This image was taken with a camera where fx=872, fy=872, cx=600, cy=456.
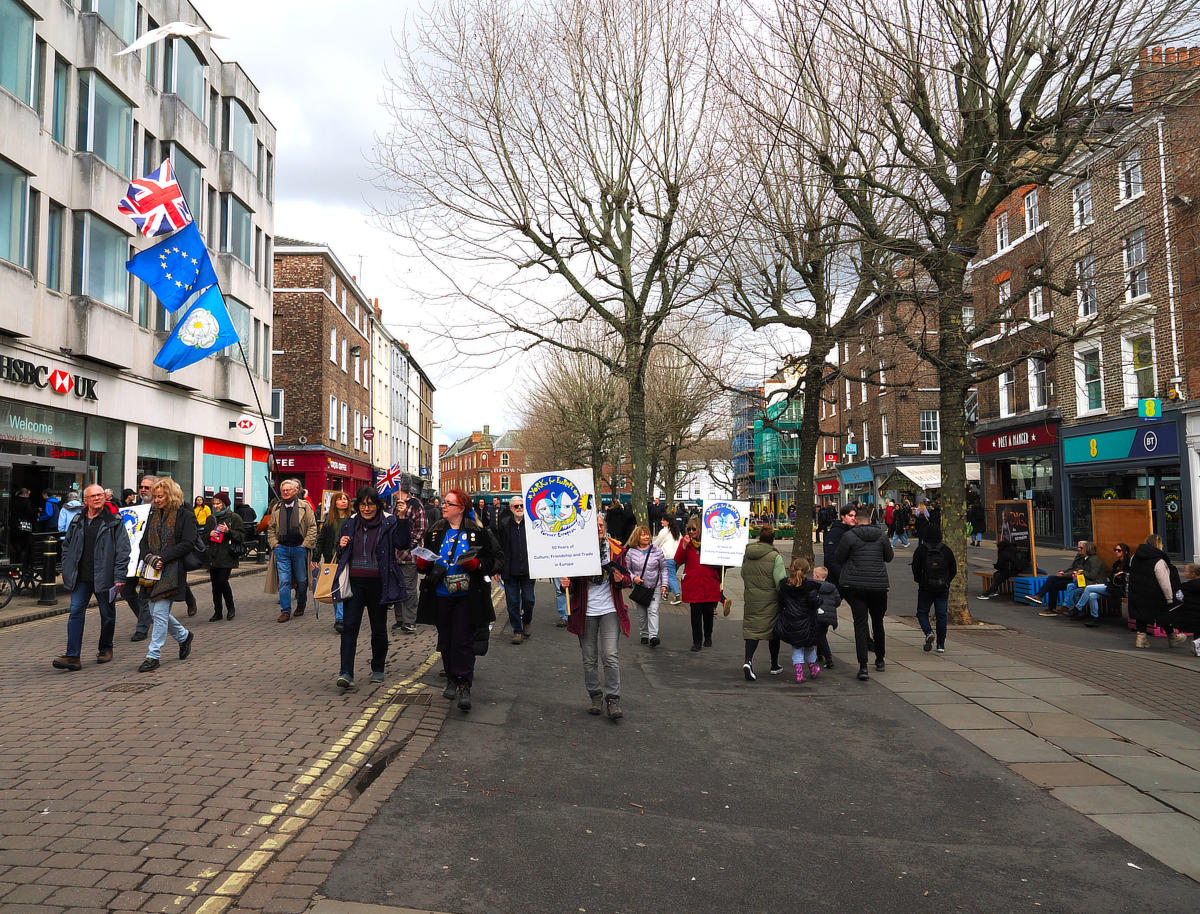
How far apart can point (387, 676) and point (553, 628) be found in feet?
14.9

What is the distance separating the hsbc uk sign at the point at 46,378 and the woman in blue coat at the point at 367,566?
42.7 ft

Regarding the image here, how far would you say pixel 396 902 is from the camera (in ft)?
11.9

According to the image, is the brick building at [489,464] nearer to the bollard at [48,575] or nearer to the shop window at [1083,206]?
the shop window at [1083,206]

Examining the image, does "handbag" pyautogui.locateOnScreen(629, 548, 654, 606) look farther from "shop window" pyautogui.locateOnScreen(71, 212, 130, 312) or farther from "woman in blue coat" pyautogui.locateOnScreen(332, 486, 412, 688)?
"shop window" pyautogui.locateOnScreen(71, 212, 130, 312)

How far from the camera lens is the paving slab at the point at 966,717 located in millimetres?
7258

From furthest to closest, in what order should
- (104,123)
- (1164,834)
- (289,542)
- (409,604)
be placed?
1. (104,123)
2. (289,542)
3. (409,604)
4. (1164,834)

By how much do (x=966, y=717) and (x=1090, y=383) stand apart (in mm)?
22448

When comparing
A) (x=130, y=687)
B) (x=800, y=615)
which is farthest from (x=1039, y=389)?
(x=130, y=687)

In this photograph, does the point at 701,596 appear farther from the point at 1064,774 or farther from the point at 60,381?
the point at 60,381

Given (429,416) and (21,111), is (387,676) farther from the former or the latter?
(429,416)

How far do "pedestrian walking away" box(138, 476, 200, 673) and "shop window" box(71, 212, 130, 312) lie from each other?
1361 centimetres

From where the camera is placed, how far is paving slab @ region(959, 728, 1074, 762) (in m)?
6.37

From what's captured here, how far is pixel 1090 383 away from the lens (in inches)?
1033

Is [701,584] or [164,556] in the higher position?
[164,556]
